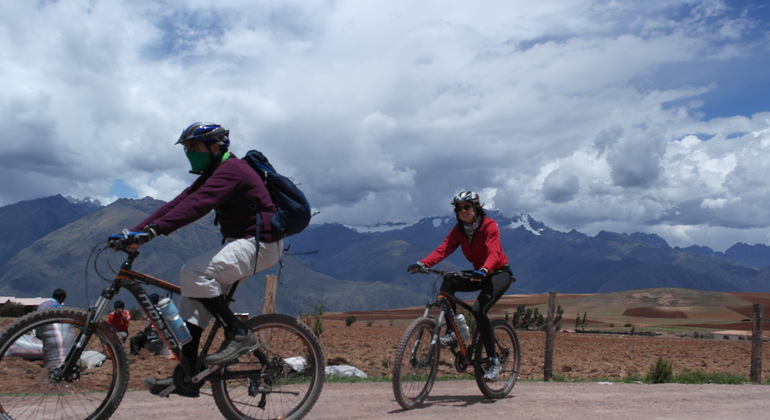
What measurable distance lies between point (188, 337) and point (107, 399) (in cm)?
77

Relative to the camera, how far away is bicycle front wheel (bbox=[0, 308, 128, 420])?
470 cm

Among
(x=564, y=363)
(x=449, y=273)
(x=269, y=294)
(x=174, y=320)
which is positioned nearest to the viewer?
(x=174, y=320)

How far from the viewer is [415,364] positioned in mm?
6996

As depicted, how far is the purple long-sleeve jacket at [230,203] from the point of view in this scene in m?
4.85

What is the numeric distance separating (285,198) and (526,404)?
13.1 ft

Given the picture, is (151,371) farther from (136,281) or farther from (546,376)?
(136,281)

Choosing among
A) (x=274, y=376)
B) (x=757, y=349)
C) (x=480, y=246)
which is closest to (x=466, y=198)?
(x=480, y=246)

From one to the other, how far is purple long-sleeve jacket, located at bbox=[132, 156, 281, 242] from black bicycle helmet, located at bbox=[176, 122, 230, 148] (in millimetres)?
233

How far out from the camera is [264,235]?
513 centimetres

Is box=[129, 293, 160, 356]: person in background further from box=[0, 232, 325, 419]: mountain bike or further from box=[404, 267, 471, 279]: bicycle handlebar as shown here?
box=[404, 267, 471, 279]: bicycle handlebar

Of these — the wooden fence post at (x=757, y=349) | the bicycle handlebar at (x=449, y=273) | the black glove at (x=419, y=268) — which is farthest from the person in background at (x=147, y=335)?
the wooden fence post at (x=757, y=349)

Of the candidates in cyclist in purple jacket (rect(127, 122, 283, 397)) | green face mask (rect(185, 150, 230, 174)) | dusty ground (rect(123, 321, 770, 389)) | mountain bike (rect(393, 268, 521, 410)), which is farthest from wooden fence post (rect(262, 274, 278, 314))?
green face mask (rect(185, 150, 230, 174))

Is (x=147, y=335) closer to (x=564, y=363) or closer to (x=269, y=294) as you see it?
(x=269, y=294)

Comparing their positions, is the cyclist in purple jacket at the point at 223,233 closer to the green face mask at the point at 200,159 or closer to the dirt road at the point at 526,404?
the green face mask at the point at 200,159
